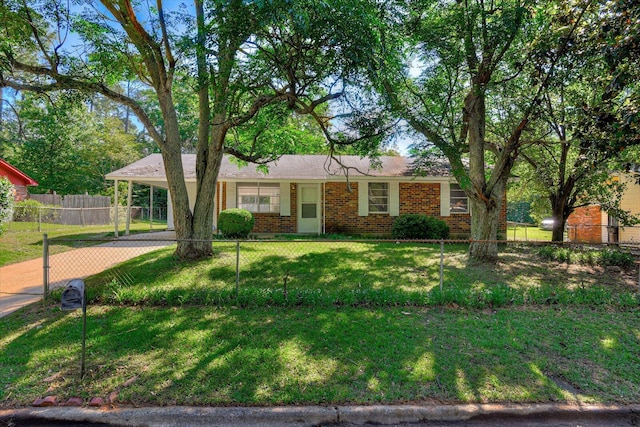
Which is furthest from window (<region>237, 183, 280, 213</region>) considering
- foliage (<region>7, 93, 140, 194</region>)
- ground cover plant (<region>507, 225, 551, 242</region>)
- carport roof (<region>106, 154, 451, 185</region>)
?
foliage (<region>7, 93, 140, 194</region>)

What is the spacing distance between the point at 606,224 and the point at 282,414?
1965 cm

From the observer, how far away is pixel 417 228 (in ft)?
43.8

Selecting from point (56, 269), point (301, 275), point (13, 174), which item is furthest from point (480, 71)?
point (13, 174)

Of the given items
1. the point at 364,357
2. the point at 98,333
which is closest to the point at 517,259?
the point at 364,357

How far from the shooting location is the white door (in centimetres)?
A: 1526

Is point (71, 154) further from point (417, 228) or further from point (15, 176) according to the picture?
point (417, 228)

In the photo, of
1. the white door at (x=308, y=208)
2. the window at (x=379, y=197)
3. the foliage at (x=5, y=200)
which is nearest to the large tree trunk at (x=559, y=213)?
the window at (x=379, y=197)

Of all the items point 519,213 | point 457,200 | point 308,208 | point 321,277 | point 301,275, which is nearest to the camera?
point 321,277

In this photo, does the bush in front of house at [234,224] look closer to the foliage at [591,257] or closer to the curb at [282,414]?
the curb at [282,414]

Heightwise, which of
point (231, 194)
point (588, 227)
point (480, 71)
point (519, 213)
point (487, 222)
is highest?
point (480, 71)

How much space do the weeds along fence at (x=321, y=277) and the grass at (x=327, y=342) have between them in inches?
1.9

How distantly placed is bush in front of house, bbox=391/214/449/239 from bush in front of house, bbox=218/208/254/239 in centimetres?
583

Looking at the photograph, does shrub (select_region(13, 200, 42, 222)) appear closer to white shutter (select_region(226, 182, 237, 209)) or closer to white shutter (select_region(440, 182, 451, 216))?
white shutter (select_region(226, 182, 237, 209))

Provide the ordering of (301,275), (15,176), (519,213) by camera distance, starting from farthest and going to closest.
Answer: (519,213), (15,176), (301,275)
